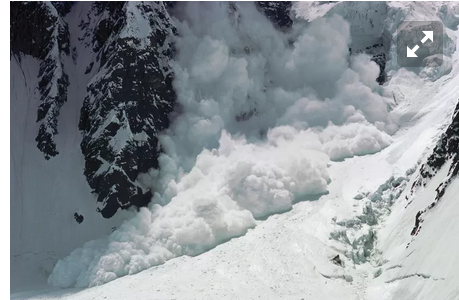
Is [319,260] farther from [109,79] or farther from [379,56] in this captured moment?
[379,56]

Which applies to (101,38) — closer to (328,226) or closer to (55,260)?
(55,260)

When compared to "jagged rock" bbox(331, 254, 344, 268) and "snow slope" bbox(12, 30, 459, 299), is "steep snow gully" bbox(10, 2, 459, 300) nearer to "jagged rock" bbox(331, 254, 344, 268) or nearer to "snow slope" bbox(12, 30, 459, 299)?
"snow slope" bbox(12, 30, 459, 299)

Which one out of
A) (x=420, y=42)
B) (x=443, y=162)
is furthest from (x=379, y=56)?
(x=443, y=162)

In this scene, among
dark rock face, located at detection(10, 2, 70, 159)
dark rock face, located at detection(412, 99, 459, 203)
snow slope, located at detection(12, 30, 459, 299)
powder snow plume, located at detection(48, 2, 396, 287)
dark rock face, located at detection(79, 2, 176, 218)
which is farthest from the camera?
dark rock face, located at detection(10, 2, 70, 159)

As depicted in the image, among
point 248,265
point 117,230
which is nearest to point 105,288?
point 117,230

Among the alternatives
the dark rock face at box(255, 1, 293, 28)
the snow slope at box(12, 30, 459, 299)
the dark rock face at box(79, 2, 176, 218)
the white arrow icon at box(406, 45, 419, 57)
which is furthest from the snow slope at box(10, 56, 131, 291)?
the white arrow icon at box(406, 45, 419, 57)

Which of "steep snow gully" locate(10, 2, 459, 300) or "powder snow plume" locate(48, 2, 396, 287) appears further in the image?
"powder snow plume" locate(48, 2, 396, 287)
